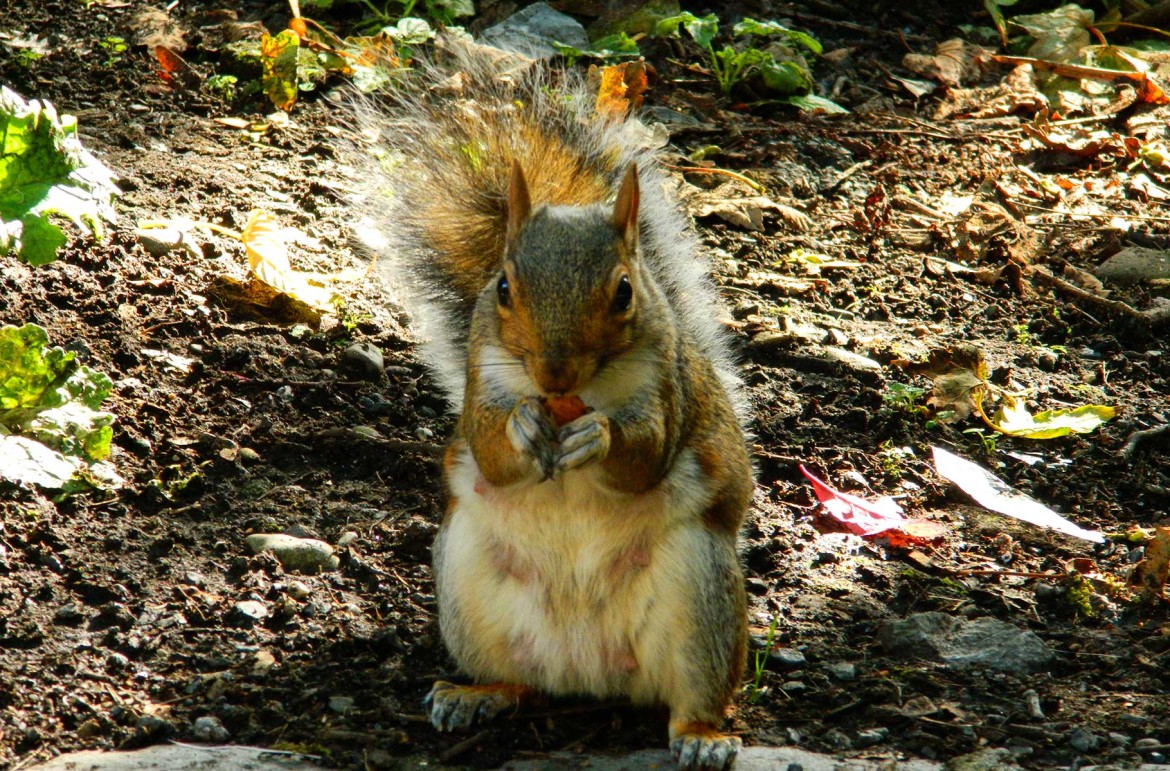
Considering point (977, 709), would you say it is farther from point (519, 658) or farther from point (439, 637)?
point (439, 637)

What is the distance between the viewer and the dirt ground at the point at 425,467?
2.23 m

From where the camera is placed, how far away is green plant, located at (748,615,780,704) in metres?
2.34

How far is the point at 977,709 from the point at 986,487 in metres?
0.81

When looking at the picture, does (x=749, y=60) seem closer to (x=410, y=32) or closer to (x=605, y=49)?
(x=605, y=49)

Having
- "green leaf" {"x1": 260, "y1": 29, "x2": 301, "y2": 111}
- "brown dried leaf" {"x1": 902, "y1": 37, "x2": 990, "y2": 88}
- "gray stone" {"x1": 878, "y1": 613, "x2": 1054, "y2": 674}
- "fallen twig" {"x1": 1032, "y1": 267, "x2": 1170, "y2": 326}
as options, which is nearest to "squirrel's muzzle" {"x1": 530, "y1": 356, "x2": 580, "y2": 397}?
"gray stone" {"x1": 878, "y1": 613, "x2": 1054, "y2": 674}

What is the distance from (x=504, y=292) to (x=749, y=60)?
274 cm

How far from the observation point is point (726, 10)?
4.90 m

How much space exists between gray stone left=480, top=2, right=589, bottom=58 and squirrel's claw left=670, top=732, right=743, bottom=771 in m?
2.79

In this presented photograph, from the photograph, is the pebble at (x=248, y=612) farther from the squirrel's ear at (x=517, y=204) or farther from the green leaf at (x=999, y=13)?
the green leaf at (x=999, y=13)

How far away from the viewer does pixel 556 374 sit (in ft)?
6.40

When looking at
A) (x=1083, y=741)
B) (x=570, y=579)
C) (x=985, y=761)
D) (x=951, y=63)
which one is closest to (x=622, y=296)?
(x=570, y=579)

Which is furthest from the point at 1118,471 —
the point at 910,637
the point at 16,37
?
the point at 16,37

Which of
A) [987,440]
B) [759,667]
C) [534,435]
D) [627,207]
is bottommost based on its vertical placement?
[987,440]

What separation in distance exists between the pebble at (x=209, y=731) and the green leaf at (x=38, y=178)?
0.93 m
